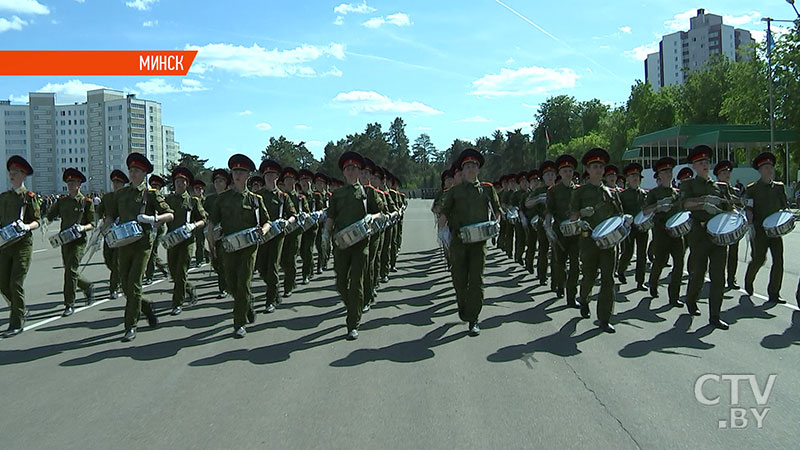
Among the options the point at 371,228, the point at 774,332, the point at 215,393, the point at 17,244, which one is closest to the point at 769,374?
the point at 774,332

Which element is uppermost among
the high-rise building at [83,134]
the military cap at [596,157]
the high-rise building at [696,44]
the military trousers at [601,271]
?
the high-rise building at [696,44]

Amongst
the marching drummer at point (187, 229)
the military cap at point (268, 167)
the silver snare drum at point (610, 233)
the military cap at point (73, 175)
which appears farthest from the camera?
the military cap at point (268, 167)

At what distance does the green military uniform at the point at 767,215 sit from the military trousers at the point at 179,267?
8376 millimetres

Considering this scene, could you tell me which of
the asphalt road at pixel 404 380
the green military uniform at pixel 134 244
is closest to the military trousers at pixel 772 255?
the asphalt road at pixel 404 380

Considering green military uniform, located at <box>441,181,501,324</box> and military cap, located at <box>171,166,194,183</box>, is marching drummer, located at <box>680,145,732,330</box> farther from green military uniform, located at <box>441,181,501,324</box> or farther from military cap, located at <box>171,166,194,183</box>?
military cap, located at <box>171,166,194,183</box>

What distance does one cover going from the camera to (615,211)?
801 centimetres

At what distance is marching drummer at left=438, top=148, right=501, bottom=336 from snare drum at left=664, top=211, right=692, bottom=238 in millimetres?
2833

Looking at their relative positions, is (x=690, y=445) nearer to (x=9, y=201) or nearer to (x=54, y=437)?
(x=54, y=437)

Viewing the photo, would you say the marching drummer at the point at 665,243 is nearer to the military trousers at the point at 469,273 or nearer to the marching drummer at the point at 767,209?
the marching drummer at the point at 767,209

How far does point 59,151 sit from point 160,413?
160725mm

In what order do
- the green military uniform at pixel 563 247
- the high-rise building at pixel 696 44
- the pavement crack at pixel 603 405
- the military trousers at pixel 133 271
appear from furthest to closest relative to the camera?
the high-rise building at pixel 696 44, the green military uniform at pixel 563 247, the military trousers at pixel 133 271, the pavement crack at pixel 603 405

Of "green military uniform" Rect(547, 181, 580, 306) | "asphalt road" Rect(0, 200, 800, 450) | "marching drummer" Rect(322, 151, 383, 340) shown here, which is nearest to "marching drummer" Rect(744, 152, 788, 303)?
"asphalt road" Rect(0, 200, 800, 450)

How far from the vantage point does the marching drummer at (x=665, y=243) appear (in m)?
9.15

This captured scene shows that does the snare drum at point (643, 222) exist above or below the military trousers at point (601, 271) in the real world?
above
